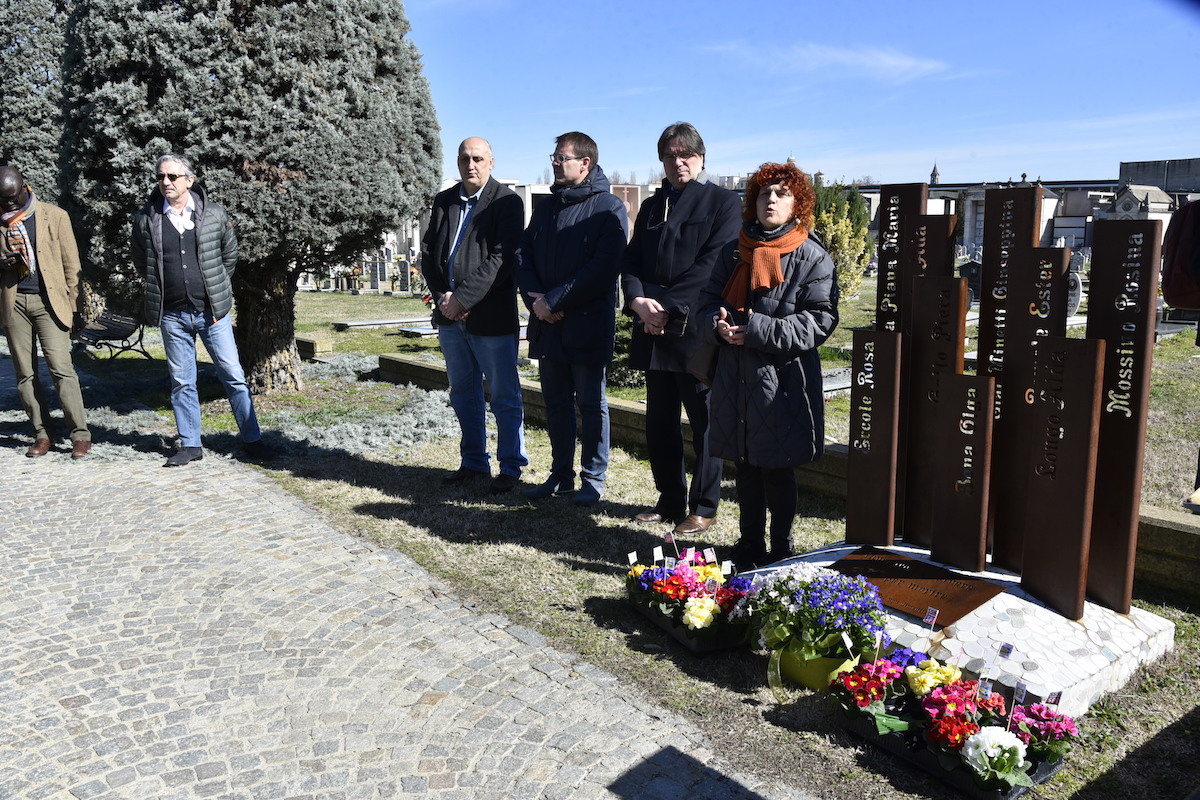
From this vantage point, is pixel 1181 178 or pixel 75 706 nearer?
pixel 75 706

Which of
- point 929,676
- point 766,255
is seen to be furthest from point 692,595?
point 766,255

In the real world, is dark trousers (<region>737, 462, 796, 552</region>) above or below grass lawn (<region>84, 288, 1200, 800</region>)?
above

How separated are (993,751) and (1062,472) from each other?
3.79ft

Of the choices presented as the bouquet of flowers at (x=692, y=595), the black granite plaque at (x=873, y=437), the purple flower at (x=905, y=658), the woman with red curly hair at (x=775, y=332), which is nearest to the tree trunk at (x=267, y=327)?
the woman with red curly hair at (x=775, y=332)

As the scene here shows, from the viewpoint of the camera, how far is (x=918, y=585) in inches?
143

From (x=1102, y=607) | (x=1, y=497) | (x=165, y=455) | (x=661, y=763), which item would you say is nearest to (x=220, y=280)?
(x=165, y=455)

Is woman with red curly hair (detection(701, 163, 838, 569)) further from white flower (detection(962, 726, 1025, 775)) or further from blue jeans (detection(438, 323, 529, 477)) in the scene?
blue jeans (detection(438, 323, 529, 477))

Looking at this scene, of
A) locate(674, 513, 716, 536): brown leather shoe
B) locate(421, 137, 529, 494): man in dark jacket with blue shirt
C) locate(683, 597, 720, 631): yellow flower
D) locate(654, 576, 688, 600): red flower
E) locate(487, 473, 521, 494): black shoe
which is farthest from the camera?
locate(487, 473, 521, 494): black shoe

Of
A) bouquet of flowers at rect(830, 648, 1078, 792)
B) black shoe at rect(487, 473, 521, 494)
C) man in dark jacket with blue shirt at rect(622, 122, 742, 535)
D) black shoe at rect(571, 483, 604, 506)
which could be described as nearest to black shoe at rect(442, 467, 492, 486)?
black shoe at rect(487, 473, 521, 494)

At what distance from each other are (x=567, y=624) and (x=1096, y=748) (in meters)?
→ 1.97

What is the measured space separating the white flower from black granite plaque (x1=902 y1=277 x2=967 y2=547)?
1348mm

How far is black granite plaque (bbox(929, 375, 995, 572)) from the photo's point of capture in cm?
363

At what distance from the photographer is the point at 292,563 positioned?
467 centimetres

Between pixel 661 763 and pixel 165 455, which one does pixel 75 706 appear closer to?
pixel 661 763
